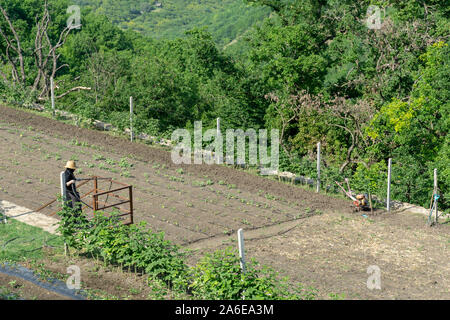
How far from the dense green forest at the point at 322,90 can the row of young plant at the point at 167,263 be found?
26.3 feet

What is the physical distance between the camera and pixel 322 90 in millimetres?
26297

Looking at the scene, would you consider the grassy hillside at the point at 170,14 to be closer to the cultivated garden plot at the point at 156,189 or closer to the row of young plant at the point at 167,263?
the cultivated garden plot at the point at 156,189

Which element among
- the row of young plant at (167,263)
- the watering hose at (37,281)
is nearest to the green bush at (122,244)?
the row of young plant at (167,263)

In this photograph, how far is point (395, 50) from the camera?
24922mm

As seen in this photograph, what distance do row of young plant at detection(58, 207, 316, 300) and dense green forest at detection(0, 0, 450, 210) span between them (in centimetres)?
803

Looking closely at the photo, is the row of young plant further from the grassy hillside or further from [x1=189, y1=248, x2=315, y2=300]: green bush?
the grassy hillside

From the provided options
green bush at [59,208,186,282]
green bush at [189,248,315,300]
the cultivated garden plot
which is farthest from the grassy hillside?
green bush at [189,248,315,300]

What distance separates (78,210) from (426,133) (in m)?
14.2

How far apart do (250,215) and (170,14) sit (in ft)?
420

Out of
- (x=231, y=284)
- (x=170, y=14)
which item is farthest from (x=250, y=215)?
(x=170, y=14)

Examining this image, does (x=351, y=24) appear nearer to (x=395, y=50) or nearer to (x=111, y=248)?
(x=395, y=50)

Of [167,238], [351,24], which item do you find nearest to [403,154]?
[351,24]

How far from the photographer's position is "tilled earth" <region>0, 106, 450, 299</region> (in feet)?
43.2

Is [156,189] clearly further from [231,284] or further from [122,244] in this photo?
[231,284]
